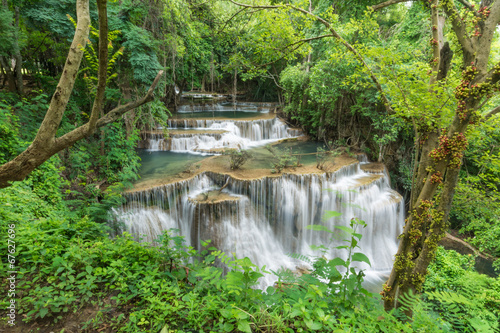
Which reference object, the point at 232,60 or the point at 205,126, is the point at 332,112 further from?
the point at 232,60

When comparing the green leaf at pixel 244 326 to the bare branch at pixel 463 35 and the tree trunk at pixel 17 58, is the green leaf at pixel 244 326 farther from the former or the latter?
the tree trunk at pixel 17 58

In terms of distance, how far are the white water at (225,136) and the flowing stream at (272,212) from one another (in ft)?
12.0

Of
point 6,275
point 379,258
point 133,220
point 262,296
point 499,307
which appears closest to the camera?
point 262,296

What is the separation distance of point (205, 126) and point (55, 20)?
7.80 m

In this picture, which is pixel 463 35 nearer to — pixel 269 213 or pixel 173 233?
pixel 269 213

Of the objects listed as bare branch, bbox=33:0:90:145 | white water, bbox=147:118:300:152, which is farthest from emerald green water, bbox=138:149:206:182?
bare branch, bbox=33:0:90:145

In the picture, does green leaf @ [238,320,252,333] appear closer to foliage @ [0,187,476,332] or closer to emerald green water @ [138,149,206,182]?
foliage @ [0,187,476,332]

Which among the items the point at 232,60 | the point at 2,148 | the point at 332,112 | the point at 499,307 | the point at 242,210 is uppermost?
the point at 232,60

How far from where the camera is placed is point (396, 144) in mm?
11180

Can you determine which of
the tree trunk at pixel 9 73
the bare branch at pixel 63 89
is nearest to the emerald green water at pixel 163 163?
the tree trunk at pixel 9 73

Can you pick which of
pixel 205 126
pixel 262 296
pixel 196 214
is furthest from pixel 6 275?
pixel 205 126

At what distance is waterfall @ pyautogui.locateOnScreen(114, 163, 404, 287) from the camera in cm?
693

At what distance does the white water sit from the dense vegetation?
211cm

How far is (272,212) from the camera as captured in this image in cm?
796
